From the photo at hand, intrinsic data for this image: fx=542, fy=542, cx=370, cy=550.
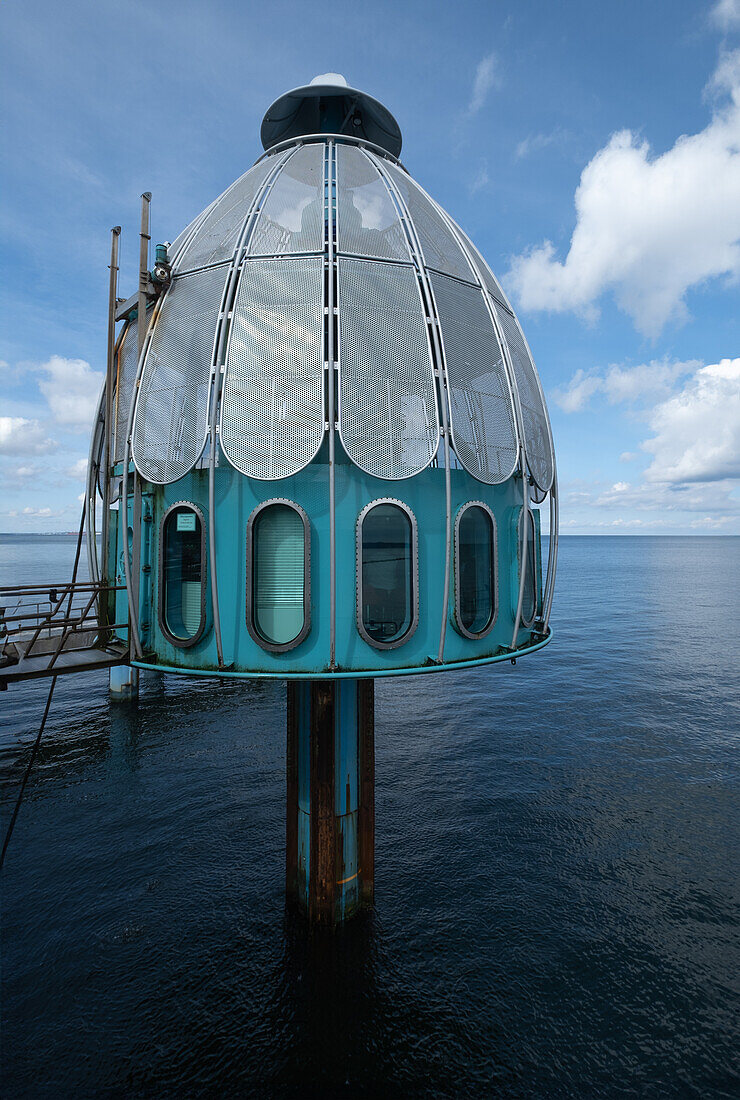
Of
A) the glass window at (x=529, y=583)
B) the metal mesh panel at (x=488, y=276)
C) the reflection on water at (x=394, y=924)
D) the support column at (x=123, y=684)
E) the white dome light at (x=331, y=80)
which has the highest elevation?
the white dome light at (x=331, y=80)

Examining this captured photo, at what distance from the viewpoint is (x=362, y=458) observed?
34.4 ft

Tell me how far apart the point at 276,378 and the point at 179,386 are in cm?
215

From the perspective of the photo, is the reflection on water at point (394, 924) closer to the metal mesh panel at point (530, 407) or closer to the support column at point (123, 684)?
the support column at point (123, 684)

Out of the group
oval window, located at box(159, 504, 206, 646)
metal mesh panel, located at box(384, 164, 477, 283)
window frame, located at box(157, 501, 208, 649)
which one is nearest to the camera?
window frame, located at box(157, 501, 208, 649)

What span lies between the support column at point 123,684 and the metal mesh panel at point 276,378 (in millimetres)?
35066

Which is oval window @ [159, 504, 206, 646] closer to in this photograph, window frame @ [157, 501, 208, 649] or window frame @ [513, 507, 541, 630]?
window frame @ [157, 501, 208, 649]

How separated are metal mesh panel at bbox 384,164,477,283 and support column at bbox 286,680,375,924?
10404 mm

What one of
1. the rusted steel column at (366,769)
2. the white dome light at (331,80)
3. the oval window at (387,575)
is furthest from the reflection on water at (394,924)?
the white dome light at (331,80)

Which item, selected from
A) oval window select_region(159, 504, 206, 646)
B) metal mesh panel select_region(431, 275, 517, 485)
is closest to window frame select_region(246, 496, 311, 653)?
oval window select_region(159, 504, 206, 646)

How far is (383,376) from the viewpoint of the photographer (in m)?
10.7

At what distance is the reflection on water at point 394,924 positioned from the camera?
1339 cm

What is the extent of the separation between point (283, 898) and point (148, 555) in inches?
552

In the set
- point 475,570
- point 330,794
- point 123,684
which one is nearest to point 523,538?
point 475,570

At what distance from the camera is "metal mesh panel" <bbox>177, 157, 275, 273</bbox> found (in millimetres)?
11820
